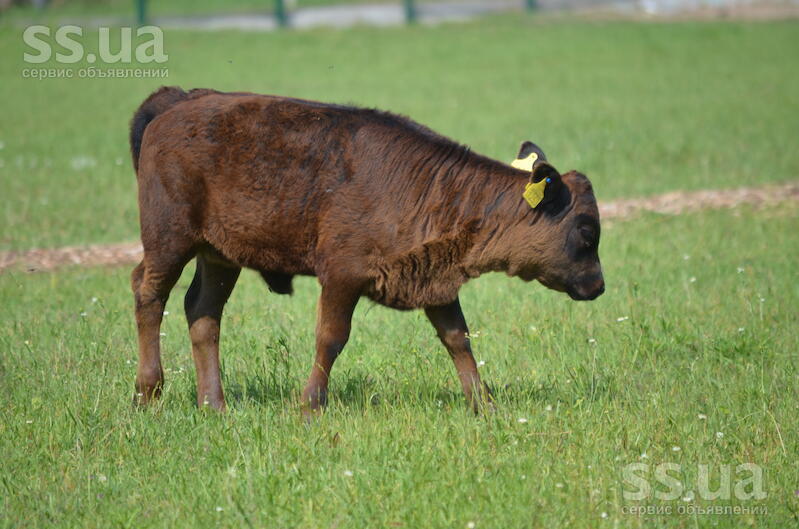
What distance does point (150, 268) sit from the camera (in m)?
7.06

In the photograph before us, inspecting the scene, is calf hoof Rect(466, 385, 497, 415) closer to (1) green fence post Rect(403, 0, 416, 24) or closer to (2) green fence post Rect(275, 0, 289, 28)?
(2) green fence post Rect(275, 0, 289, 28)

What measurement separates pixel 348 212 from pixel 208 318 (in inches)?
55.2

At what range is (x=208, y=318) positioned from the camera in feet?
24.0

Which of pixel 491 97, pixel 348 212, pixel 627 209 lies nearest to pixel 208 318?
pixel 348 212

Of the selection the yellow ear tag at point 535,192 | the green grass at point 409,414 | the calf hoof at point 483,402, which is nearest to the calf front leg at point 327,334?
the green grass at point 409,414

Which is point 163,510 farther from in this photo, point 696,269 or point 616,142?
point 616,142

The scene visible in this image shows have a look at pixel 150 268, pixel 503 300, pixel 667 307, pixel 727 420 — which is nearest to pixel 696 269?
pixel 667 307

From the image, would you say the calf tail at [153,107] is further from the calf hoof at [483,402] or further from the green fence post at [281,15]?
the green fence post at [281,15]

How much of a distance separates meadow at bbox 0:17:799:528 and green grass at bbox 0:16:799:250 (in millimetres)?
125

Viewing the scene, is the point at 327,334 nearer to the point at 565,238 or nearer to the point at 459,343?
the point at 459,343

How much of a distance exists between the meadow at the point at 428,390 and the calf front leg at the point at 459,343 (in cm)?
17

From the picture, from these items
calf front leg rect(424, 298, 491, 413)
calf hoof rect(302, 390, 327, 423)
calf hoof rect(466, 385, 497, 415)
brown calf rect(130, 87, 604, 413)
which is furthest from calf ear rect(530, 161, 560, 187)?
calf hoof rect(302, 390, 327, 423)

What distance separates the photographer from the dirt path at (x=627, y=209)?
36.5 feet

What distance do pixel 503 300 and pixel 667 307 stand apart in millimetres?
1403
